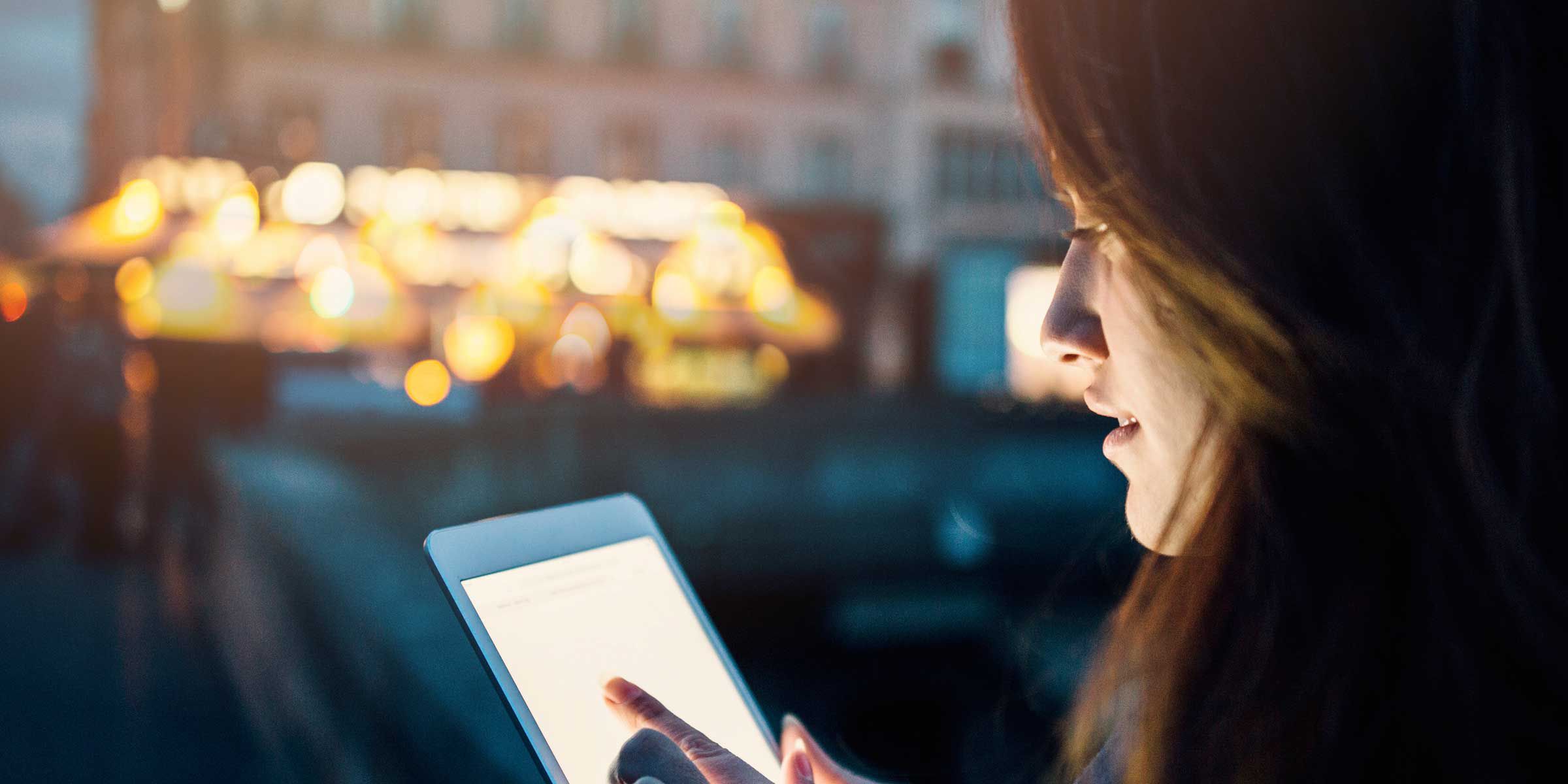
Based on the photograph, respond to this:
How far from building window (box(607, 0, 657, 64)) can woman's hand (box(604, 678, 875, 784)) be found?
83.1 feet

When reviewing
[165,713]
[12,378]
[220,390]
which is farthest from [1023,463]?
[12,378]

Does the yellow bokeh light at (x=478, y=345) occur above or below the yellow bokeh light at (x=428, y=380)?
above

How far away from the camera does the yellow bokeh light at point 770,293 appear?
2108 centimetres

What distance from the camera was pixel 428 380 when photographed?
19531 millimetres

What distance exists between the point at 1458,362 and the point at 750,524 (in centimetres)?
473

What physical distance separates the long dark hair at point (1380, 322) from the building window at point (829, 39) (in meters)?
26.2

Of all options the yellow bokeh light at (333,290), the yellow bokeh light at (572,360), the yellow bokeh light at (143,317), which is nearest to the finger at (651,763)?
the yellow bokeh light at (143,317)

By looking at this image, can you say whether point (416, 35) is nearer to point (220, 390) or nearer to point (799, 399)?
point (220, 390)

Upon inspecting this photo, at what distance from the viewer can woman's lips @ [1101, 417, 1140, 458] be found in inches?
34.0

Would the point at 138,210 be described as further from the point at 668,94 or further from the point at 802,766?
the point at 668,94

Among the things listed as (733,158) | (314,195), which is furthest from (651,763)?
(733,158)

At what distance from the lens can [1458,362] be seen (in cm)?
67

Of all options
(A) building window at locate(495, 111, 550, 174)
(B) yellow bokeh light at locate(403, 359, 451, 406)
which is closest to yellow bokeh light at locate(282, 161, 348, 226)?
(B) yellow bokeh light at locate(403, 359, 451, 406)

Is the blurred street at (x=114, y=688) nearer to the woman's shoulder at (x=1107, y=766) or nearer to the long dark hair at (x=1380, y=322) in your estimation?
the woman's shoulder at (x=1107, y=766)
